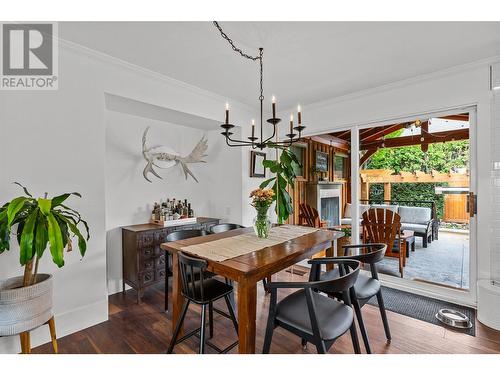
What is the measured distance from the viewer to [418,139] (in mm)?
3221

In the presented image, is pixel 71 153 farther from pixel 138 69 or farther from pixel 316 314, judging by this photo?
pixel 316 314

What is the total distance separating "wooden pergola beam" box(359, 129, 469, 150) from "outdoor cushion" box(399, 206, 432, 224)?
1.38 meters

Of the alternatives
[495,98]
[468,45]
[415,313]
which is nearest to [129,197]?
[415,313]

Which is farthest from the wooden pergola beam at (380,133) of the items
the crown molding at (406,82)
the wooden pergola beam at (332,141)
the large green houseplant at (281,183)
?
the large green houseplant at (281,183)

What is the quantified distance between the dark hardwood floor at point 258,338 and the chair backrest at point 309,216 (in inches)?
71.1

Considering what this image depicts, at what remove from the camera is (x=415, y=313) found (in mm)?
2453

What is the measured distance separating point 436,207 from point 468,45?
2.16 m

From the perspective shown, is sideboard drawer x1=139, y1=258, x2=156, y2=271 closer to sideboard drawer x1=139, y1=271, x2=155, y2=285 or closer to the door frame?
sideboard drawer x1=139, y1=271, x2=155, y2=285

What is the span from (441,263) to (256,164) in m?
3.11

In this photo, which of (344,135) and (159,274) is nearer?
(159,274)

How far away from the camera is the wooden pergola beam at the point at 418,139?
2848 millimetres

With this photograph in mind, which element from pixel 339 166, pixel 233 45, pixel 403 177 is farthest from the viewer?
pixel 339 166

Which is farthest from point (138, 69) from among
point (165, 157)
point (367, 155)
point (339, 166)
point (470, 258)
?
point (339, 166)

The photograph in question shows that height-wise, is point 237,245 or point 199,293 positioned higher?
point 237,245
